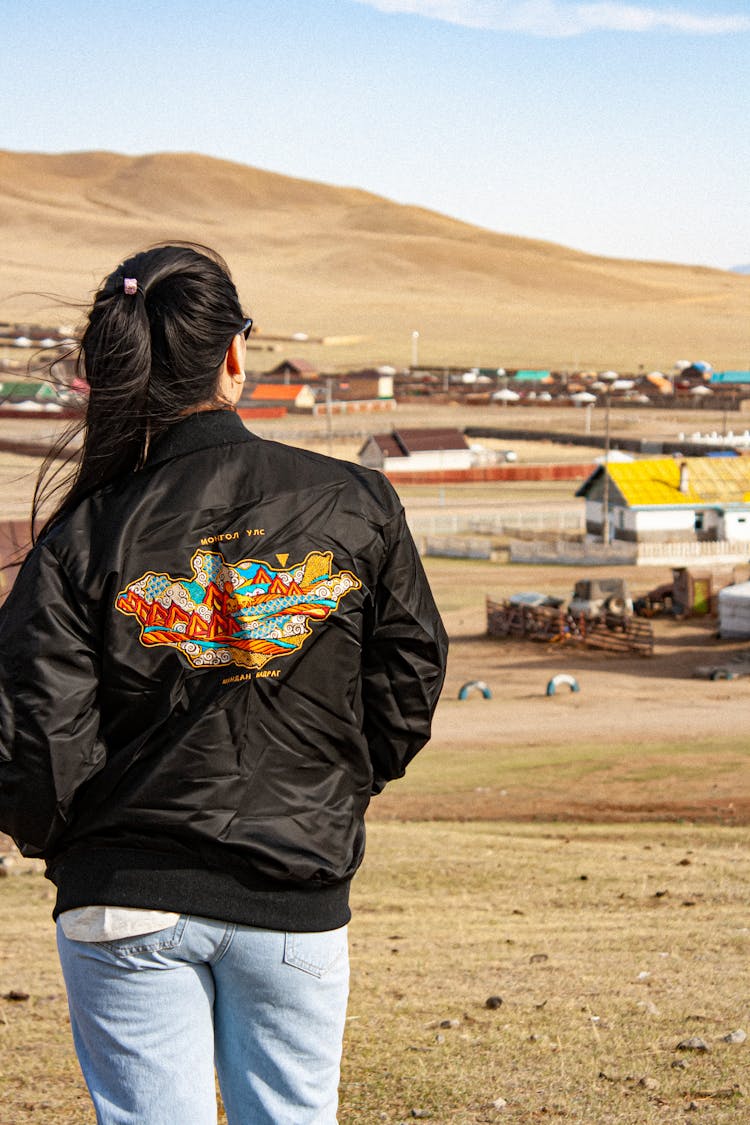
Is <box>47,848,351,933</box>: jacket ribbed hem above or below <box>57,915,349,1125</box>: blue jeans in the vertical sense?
above

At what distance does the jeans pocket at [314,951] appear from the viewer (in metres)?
2.89

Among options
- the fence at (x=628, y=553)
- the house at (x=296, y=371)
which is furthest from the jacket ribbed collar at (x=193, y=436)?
the house at (x=296, y=371)

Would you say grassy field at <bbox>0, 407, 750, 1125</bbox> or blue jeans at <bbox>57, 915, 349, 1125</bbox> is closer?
blue jeans at <bbox>57, 915, 349, 1125</bbox>

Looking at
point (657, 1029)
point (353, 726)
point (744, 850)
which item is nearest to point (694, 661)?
point (744, 850)

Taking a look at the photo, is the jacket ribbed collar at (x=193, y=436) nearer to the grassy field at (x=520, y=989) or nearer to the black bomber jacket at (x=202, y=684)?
the black bomber jacket at (x=202, y=684)

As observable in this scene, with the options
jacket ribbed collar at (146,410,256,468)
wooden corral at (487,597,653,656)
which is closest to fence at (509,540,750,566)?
wooden corral at (487,597,653,656)

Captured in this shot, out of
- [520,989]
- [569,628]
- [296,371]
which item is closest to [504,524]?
[569,628]

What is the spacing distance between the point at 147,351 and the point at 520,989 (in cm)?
509

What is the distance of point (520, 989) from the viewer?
24.1ft

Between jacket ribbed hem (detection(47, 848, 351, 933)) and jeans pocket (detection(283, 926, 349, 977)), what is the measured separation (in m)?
0.02

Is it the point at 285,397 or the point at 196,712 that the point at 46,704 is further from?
the point at 285,397

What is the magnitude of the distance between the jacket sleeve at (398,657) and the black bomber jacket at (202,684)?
1 cm

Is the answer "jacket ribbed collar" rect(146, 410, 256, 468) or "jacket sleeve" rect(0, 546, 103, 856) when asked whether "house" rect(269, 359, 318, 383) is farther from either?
"jacket sleeve" rect(0, 546, 103, 856)

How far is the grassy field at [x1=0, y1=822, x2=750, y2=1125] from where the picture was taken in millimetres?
5582
